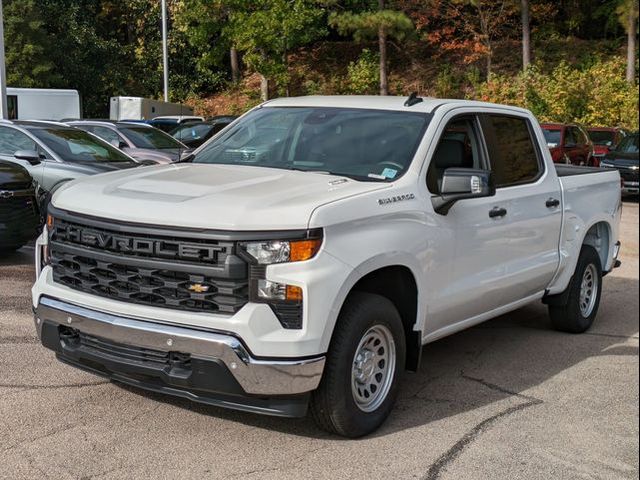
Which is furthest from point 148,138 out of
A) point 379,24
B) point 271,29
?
point 271,29

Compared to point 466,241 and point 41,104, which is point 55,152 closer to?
point 466,241

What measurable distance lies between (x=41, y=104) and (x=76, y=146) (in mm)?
22031

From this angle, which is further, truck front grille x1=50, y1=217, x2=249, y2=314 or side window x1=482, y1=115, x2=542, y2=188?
side window x1=482, y1=115, x2=542, y2=188

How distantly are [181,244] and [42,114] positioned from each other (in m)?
30.2

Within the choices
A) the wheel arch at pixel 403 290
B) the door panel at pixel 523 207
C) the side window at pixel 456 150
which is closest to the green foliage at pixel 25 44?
the door panel at pixel 523 207

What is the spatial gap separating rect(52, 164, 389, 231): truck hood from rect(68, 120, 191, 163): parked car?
1063cm

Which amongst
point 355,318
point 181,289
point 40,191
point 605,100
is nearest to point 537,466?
point 355,318

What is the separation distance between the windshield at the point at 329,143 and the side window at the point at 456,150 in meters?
0.21

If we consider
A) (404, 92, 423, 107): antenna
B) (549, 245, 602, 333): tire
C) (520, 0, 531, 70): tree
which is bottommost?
(549, 245, 602, 333): tire

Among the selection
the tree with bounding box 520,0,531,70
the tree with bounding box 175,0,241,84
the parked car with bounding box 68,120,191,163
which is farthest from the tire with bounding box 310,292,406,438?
the tree with bounding box 175,0,241,84

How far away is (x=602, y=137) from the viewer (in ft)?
84.4

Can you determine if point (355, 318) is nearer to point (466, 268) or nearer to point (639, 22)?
point (466, 268)

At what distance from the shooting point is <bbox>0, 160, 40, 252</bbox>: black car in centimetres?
901

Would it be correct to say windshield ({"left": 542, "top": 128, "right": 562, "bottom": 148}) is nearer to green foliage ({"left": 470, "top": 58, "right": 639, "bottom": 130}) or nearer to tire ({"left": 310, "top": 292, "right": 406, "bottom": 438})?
green foliage ({"left": 470, "top": 58, "right": 639, "bottom": 130})
